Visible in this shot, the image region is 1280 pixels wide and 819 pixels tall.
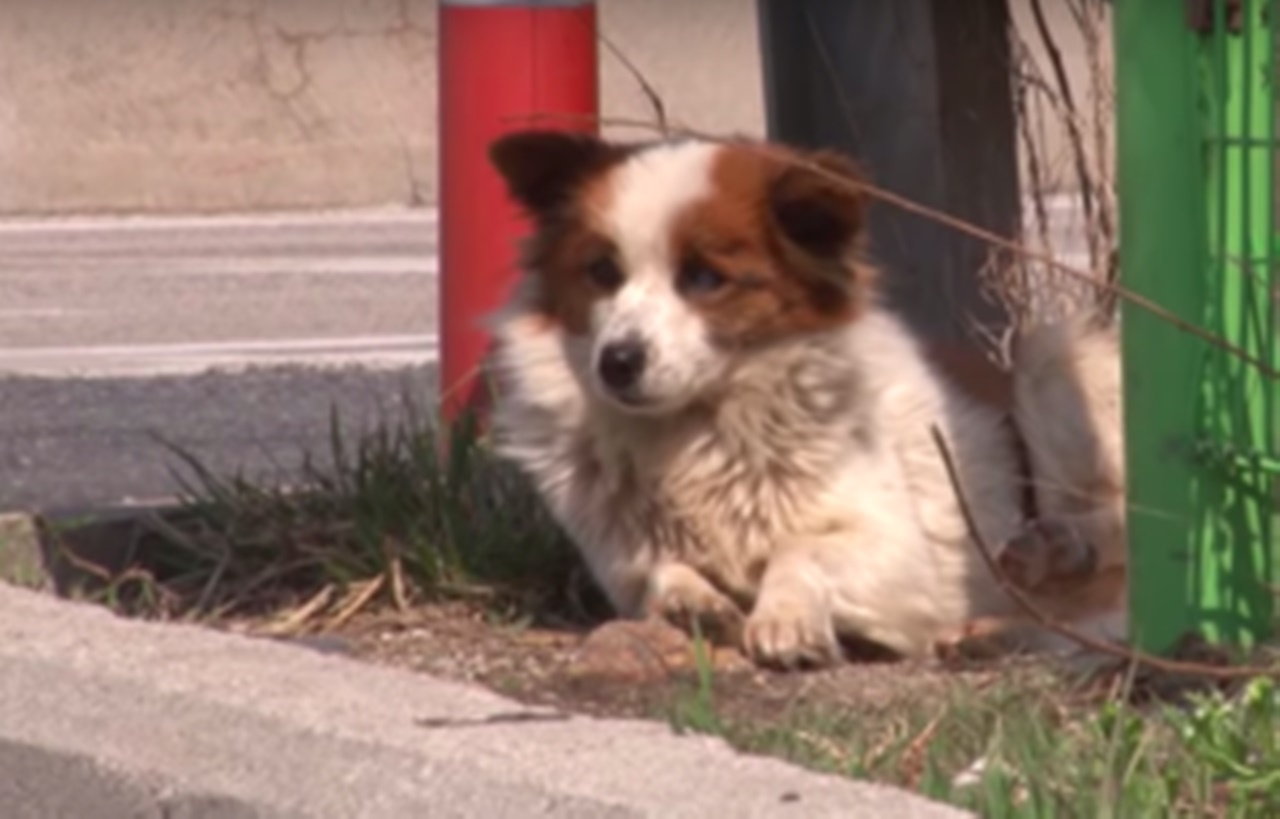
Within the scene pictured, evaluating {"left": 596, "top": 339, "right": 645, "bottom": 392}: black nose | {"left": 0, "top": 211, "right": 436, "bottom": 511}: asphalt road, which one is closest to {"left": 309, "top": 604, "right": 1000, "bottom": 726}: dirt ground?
{"left": 596, "top": 339, "right": 645, "bottom": 392}: black nose

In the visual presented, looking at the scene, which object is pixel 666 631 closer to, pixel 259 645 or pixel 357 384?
pixel 259 645

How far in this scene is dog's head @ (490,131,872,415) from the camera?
5.06 metres

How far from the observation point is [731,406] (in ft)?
17.1

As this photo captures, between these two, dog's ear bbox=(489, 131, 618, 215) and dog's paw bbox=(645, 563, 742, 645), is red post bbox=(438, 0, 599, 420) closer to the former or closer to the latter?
dog's ear bbox=(489, 131, 618, 215)

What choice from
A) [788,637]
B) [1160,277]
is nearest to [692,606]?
[788,637]

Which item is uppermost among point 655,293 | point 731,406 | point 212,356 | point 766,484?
point 655,293

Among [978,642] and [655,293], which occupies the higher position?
[655,293]

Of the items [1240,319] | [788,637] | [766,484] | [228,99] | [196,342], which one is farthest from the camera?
[228,99]

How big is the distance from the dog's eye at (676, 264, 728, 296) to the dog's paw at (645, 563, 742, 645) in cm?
42

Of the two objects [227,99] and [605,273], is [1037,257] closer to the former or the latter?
[605,273]

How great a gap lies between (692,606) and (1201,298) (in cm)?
99

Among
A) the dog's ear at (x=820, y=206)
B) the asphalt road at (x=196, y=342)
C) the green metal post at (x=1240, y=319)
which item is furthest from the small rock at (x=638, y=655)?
the asphalt road at (x=196, y=342)

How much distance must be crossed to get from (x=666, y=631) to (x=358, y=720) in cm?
102

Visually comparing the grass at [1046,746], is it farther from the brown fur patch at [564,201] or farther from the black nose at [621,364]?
the brown fur patch at [564,201]
